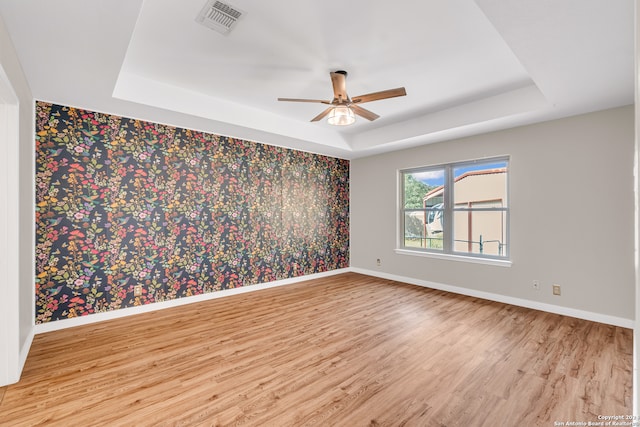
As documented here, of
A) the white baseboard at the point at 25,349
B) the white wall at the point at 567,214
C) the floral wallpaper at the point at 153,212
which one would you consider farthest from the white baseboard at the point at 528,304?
the white baseboard at the point at 25,349


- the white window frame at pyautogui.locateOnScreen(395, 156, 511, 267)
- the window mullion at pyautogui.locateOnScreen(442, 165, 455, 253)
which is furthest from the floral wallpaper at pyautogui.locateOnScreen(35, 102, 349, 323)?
the window mullion at pyautogui.locateOnScreen(442, 165, 455, 253)

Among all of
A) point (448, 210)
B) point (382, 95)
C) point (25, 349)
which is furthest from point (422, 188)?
point (25, 349)

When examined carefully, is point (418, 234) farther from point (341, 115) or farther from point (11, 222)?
point (11, 222)

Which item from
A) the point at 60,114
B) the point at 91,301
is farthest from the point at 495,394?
the point at 60,114

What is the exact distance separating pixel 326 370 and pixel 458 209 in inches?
134

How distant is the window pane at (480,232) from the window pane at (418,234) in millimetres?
339

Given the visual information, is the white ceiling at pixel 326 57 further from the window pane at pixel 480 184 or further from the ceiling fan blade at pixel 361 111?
the window pane at pixel 480 184

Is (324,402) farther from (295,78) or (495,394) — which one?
(295,78)

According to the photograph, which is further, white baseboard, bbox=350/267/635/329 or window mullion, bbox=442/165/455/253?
window mullion, bbox=442/165/455/253

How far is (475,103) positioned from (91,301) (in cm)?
510

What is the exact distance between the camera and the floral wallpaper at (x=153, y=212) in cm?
308

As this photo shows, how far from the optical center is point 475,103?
3713 millimetres

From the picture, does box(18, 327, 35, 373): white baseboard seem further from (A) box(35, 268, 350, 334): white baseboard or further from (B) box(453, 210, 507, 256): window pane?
(B) box(453, 210, 507, 256): window pane

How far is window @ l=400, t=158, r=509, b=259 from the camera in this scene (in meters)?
4.20
